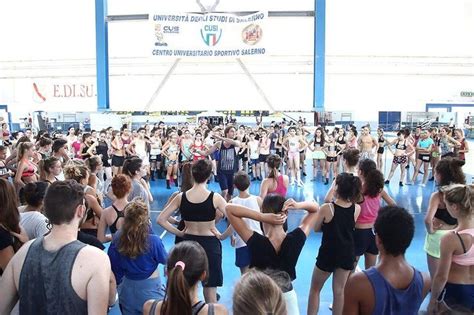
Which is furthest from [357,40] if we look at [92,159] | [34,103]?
[92,159]

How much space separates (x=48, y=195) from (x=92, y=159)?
13.1 ft

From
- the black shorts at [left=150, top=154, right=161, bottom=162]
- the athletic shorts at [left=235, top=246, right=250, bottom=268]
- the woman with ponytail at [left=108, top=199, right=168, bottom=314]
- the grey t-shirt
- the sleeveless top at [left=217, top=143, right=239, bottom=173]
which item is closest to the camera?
the woman with ponytail at [left=108, top=199, right=168, bottom=314]

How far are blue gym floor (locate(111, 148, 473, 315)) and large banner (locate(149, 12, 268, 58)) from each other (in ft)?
13.0

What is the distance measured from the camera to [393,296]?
222cm

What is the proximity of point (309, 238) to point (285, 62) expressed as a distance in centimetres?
2021

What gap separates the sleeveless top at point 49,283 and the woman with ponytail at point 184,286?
0.38 m

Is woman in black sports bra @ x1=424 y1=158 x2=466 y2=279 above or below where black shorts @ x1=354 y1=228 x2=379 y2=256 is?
above

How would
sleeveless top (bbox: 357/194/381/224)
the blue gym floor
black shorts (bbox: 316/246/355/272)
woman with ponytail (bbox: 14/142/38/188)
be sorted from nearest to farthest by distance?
black shorts (bbox: 316/246/355/272), sleeveless top (bbox: 357/194/381/224), the blue gym floor, woman with ponytail (bbox: 14/142/38/188)

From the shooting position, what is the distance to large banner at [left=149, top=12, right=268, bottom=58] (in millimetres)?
12570

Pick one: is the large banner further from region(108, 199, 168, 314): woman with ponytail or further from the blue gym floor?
region(108, 199, 168, 314): woman with ponytail

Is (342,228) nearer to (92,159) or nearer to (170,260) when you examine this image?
(170,260)

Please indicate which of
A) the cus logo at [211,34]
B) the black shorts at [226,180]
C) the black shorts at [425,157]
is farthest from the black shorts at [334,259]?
the cus logo at [211,34]

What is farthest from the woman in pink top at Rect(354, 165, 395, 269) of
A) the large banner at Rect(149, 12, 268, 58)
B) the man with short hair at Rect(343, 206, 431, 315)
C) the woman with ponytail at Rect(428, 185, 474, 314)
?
the large banner at Rect(149, 12, 268, 58)

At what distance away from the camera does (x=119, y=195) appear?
4.20m
